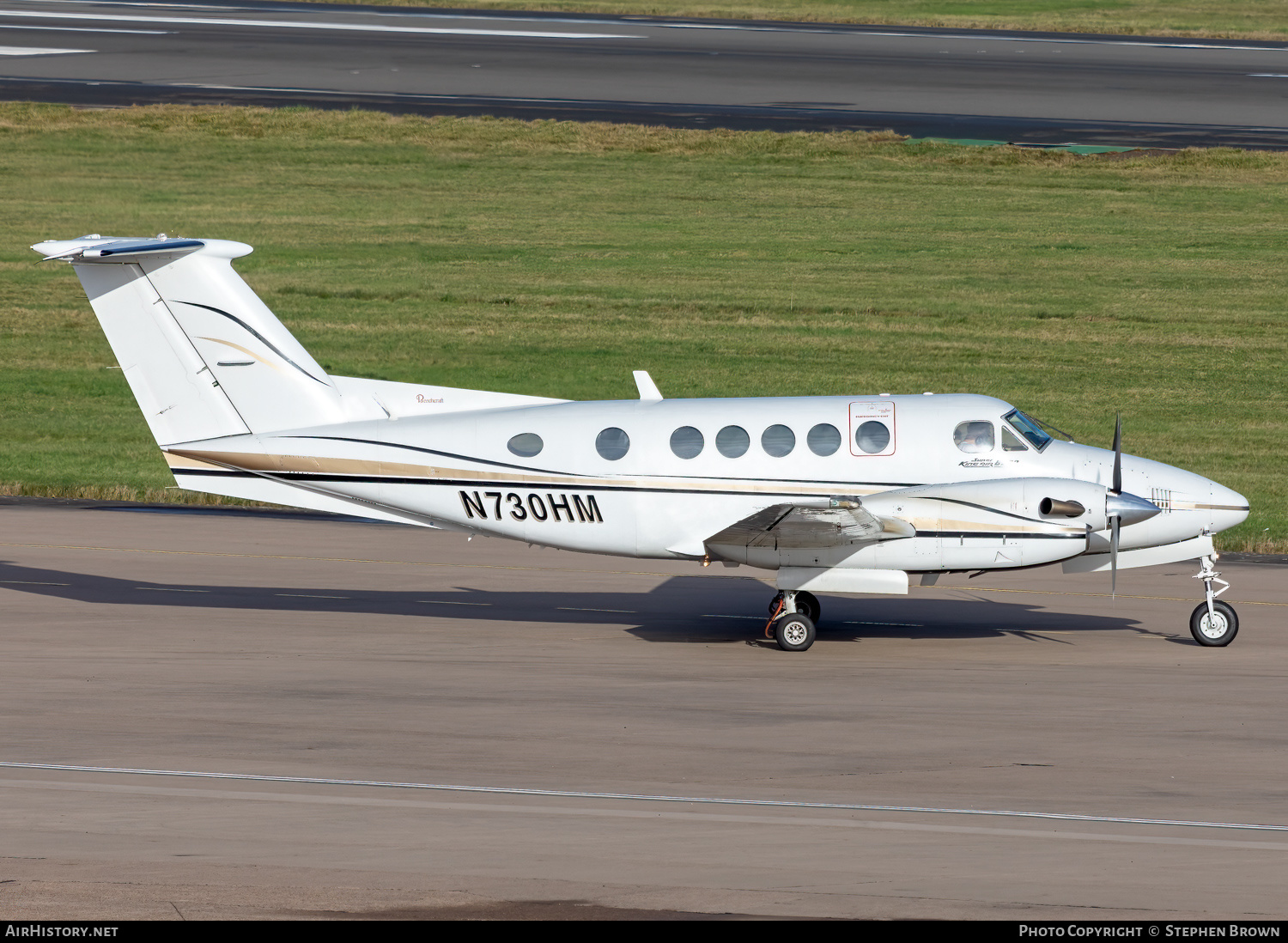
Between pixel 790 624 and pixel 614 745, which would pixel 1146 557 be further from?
pixel 614 745

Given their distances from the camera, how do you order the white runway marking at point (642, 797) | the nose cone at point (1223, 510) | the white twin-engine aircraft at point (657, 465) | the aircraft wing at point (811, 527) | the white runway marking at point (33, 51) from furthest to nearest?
the white runway marking at point (33, 51) → the nose cone at point (1223, 510) → the white twin-engine aircraft at point (657, 465) → the aircraft wing at point (811, 527) → the white runway marking at point (642, 797)

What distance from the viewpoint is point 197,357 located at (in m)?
17.9

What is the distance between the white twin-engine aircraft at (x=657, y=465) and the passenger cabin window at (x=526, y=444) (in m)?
0.02

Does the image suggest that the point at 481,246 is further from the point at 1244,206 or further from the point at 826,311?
the point at 1244,206

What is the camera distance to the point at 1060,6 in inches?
2894

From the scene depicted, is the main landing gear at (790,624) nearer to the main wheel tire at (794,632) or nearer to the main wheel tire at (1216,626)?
the main wheel tire at (794,632)

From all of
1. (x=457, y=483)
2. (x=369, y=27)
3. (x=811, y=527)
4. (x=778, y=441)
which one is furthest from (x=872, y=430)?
(x=369, y=27)

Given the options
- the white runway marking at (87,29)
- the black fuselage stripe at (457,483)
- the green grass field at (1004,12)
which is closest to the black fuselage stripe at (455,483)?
the black fuselage stripe at (457,483)

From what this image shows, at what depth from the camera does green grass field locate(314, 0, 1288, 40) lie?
6756cm

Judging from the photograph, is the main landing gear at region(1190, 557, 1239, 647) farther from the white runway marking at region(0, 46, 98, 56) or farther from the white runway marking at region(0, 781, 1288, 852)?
the white runway marking at region(0, 46, 98, 56)

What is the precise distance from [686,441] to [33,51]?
4780 centimetres

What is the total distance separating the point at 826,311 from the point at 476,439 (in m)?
19.1

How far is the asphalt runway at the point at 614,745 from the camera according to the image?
10.8 meters

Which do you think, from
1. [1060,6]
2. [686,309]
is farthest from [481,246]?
[1060,6]
